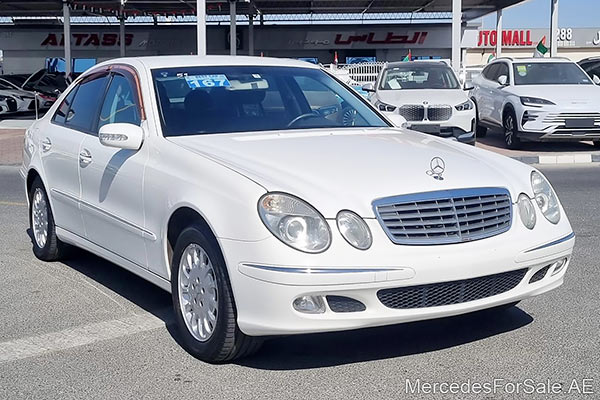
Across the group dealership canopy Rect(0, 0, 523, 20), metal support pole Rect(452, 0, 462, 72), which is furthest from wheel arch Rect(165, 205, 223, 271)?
dealership canopy Rect(0, 0, 523, 20)

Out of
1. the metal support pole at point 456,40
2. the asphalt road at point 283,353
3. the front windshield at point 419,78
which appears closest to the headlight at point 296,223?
the asphalt road at point 283,353

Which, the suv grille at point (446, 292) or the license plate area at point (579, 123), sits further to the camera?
the license plate area at point (579, 123)

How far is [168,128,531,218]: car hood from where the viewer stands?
4180 millimetres

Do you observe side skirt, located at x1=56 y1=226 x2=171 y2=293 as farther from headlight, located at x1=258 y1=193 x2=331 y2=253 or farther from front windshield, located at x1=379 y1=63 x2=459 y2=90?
front windshield, located at x1=379 y1=63 x2=459 y2=90

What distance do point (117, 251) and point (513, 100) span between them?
11347mm

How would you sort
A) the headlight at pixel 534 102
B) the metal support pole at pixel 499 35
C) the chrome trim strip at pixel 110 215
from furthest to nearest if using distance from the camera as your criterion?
1. the metal support pole at pixel 499 35
2. the headlight at pixel 534 102
3. the chrome trim strip at pixel 110 215

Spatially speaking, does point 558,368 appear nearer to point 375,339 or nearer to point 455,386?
point 455,386

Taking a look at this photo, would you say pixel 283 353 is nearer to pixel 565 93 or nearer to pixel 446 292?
Answer: pixel 446 292

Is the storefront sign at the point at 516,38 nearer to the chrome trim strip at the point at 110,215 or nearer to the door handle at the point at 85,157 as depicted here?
the chrome trim strip at the point at 110,215

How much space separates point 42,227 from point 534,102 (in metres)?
10.3

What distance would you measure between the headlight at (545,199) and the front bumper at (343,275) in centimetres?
50

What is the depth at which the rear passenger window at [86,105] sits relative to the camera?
607cm

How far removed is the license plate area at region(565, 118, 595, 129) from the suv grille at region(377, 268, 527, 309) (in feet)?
35.8

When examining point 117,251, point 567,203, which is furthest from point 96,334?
point 567,203
